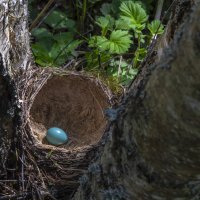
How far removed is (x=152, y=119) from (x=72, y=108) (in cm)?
132

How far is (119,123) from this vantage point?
4.29ft

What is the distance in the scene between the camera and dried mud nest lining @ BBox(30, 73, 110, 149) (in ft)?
7.57

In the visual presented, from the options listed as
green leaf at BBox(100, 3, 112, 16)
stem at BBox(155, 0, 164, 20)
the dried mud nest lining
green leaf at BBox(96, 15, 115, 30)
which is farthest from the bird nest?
stem at BBox(155, 0, 164, 20)

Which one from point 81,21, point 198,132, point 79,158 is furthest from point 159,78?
point 81,21

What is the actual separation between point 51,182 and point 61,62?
0.61 m

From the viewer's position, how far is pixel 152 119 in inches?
44.4

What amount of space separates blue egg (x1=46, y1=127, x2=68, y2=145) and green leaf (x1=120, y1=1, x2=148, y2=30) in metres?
0.57

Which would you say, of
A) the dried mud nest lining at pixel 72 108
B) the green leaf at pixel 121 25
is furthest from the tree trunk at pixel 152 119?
the green leaf at pixel 121 25

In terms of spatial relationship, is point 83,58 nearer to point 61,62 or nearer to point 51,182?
point 61,62

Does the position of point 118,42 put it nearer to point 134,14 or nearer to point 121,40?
point 121,40

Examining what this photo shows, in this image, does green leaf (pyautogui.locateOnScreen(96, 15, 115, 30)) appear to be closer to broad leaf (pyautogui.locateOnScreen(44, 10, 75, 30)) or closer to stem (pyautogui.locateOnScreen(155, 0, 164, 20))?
broad leaf (pyautogui.locateOnScreen(44, 10, 75, 30))

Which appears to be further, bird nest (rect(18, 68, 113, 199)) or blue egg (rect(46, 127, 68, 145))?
blue egg (rect(46, 127, 68, 145))

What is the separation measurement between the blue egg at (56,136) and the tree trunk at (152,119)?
38cm

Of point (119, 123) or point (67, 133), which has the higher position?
point (119, 123)
